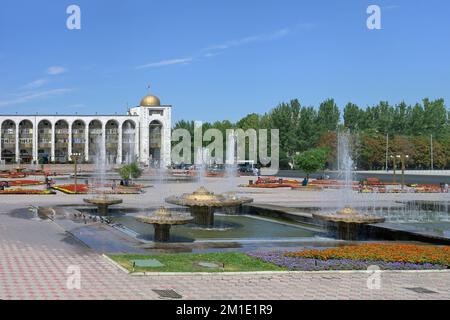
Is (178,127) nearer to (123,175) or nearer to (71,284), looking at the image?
(123,175)

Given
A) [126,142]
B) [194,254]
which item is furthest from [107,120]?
[194,254]

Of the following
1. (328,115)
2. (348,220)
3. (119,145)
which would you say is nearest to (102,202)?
(348,220)

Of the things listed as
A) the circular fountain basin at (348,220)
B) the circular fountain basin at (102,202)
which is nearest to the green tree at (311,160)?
the circular fountain basin at (102,202)

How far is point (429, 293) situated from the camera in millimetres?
7348

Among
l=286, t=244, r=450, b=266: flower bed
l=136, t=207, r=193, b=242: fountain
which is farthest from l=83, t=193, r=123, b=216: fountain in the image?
l=286, t=244, r=450, b=266: flower bed

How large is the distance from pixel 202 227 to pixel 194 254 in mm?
4931

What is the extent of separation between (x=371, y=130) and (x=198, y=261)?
6535 cm

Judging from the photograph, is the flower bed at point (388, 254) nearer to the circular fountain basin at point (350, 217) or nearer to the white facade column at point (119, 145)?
the circular fountain basin at point (350, 217)

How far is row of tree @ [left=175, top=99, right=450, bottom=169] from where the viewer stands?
6556 centimetres

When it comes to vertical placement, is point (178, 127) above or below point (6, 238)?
above

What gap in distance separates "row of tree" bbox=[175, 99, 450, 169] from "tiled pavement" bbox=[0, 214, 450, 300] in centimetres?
5554

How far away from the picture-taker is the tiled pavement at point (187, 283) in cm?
696

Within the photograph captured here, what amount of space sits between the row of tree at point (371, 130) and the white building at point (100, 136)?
526 inches

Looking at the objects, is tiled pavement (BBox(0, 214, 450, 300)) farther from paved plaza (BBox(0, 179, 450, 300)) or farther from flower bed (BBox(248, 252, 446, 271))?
flower bed (BBox(248, 252, 446, 271))
